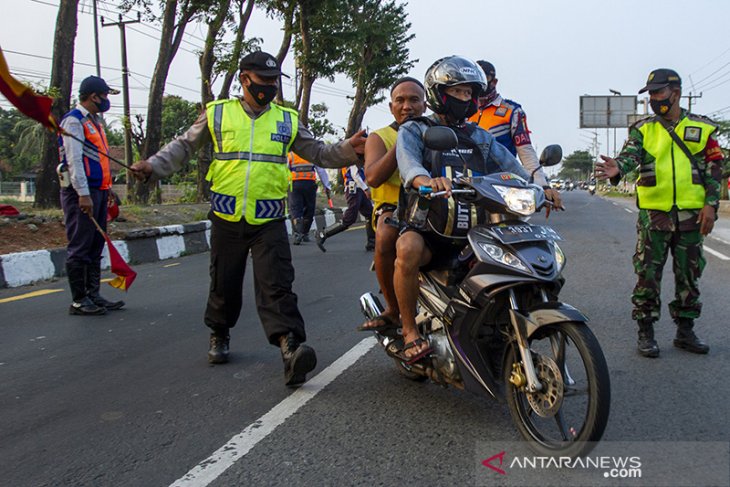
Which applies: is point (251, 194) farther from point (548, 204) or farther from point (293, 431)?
point (548, 204)

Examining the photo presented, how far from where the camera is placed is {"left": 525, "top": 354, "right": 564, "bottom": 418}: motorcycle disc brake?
287 centimetres

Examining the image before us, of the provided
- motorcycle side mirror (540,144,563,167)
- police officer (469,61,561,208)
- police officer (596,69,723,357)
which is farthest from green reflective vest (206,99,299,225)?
police officer (469,61,561,208)

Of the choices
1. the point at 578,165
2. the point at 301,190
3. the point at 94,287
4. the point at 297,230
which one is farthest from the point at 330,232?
the point at 578,165

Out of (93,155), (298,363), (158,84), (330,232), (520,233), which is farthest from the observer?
(158,84)

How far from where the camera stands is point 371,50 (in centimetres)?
3262

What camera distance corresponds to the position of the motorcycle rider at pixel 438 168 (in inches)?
137

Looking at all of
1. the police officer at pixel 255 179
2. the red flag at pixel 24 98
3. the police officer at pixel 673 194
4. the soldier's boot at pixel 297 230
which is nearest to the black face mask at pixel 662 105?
the police officer at pixel 673 194

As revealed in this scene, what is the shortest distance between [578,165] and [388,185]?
507 ft

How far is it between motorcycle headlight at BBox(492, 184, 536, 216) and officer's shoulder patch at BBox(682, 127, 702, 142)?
81.1 inches

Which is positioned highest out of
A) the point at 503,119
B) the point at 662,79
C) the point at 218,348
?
the point at 662,79

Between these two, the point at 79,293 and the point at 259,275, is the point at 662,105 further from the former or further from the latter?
the point at 79,293

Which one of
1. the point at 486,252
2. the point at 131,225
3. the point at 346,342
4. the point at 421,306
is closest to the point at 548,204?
the point at 486,252

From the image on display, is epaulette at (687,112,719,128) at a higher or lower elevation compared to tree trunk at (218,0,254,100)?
lower

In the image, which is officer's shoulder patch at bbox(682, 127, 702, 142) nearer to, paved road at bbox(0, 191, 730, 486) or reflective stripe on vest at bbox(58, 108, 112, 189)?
paved road at bbox(0, 191, 730, 486)
